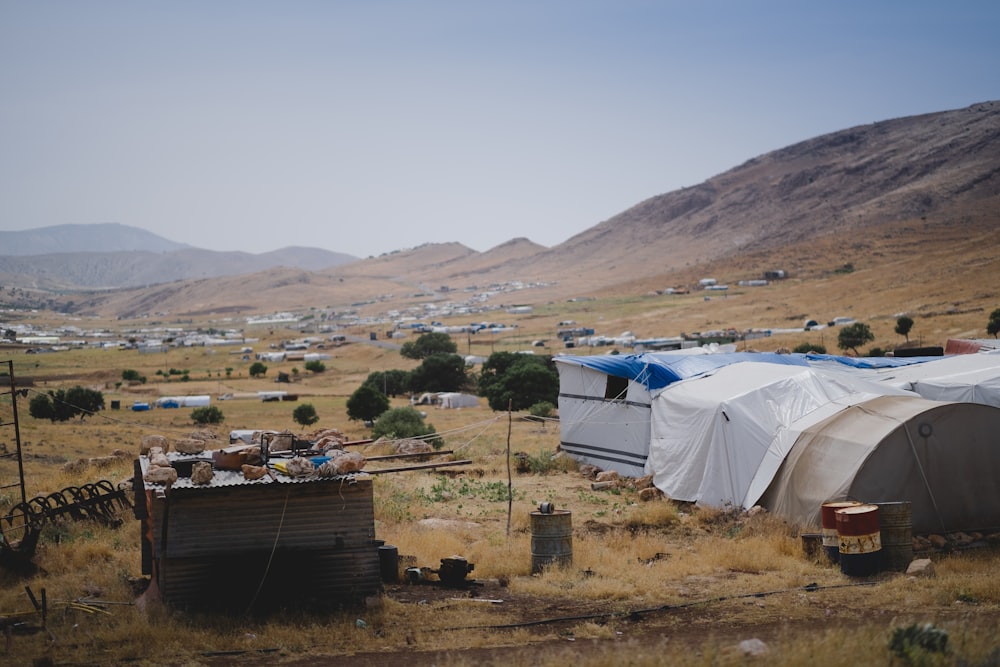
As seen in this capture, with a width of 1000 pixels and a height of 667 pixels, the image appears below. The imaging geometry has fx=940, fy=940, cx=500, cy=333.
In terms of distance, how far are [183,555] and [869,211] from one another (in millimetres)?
164633

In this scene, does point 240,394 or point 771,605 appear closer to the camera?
point 771,605

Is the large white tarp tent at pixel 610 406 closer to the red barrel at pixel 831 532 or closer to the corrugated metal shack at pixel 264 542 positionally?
the red barrel at pixel 831 532

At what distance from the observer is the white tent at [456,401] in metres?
54.8

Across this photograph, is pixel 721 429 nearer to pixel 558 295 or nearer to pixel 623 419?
pixel 623 419

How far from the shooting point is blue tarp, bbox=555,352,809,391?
71.5ft

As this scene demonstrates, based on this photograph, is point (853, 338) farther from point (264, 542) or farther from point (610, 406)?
point (264, 542)

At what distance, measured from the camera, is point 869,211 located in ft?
523

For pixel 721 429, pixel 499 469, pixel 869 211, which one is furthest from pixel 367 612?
pixel 869 211

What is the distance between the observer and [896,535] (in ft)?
40.3

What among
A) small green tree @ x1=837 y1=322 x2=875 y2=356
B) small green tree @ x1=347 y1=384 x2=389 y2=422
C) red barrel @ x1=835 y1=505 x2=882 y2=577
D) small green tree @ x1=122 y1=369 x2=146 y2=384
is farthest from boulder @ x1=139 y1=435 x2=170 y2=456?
small green tree @ x1=122 y1=369 x2=146 y2=384

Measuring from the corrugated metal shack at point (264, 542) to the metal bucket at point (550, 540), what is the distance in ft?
8.57

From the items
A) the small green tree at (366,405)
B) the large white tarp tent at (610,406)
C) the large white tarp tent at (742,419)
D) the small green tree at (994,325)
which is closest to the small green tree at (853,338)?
the small green tree at (994,325)

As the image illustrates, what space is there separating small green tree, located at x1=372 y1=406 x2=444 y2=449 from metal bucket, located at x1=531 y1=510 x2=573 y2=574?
18.6 meters

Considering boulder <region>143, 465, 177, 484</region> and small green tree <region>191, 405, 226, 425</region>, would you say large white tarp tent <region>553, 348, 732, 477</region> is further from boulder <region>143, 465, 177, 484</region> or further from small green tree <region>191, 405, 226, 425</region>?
small green tree <region>191, 405, 226, 425</region>
